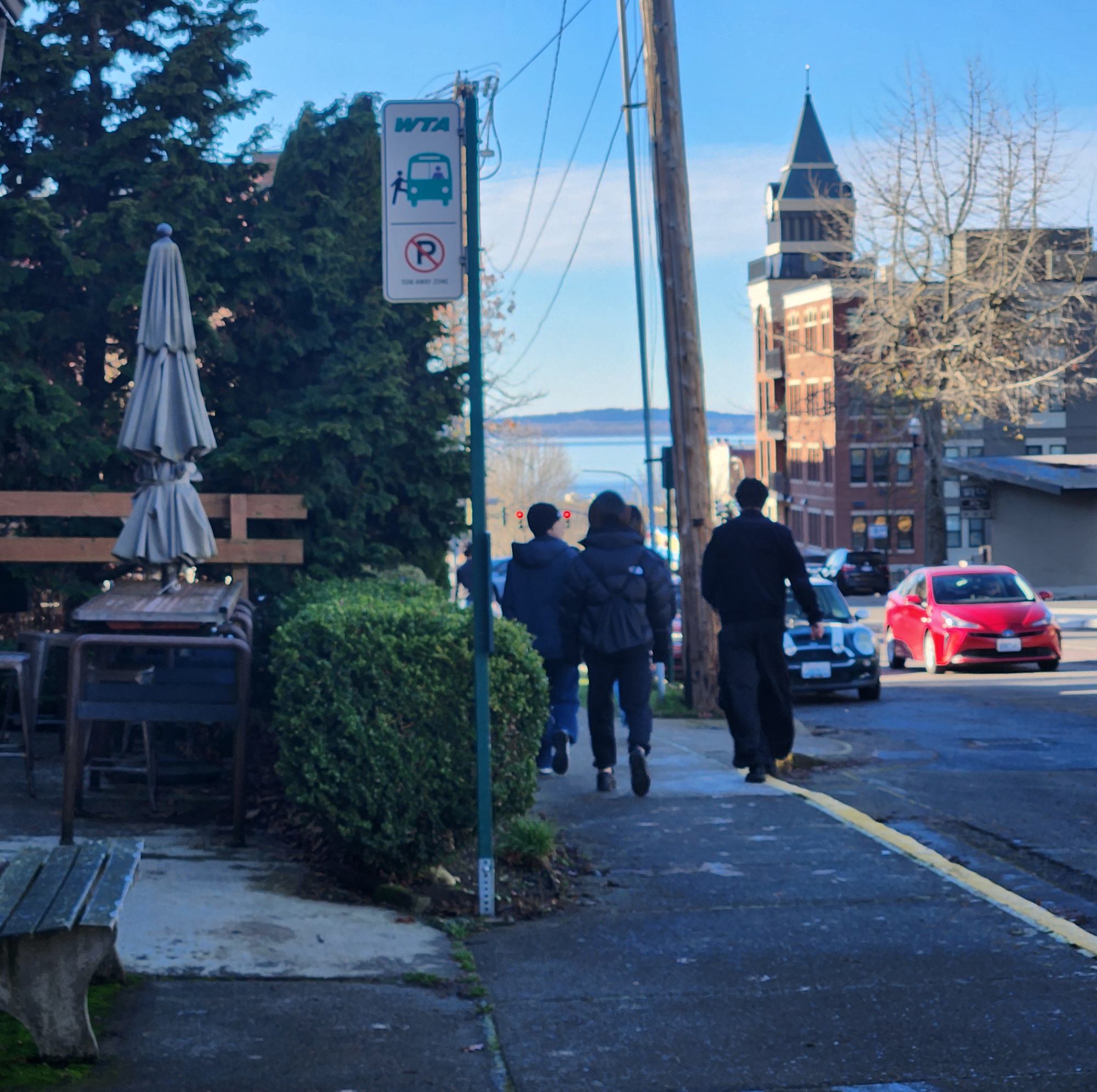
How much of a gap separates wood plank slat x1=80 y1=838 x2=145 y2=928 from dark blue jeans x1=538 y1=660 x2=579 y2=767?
187 inches

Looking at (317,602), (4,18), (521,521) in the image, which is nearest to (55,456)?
(317,602)

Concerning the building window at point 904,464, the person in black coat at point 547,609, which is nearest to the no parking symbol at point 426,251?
the person in black coat at point 547,609

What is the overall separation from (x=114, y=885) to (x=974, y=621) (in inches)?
720

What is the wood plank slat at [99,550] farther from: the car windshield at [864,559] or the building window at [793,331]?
the building window at [793,331]

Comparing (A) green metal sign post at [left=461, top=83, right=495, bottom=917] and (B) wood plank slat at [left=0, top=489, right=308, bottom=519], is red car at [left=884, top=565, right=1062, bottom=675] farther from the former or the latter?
(A) green metal sign post at [left=461, top=83, right=495, bottom=917]

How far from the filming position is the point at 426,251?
5895 mm

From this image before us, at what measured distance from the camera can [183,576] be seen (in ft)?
30.6

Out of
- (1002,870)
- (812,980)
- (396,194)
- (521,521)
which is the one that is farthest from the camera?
(521,521)

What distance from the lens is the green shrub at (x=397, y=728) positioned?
5.94 m

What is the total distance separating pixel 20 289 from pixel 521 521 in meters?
52.2

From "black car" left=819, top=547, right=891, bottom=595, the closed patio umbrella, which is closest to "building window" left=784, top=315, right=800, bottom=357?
"black car" left=819, top=547, right=891, bottom=595

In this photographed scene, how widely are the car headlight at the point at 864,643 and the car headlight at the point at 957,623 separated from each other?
3432 mm

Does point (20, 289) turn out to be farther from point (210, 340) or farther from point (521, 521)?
point (521, 521)

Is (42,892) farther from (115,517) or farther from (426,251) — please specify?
(115,517)
